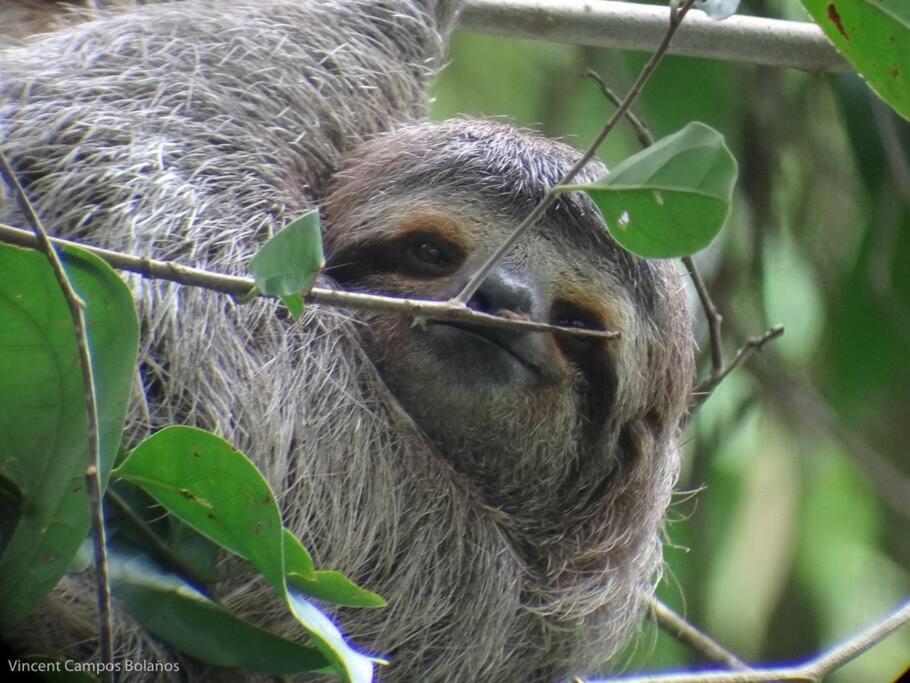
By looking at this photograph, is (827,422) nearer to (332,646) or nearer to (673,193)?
(673,193)

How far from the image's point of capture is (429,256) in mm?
3342

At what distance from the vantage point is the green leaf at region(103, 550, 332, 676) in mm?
2332

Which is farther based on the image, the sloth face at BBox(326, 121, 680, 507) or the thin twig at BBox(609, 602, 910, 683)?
the sloth face at BBox(326, 121, 680, 507)

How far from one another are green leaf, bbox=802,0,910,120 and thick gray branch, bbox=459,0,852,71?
79.8 inches

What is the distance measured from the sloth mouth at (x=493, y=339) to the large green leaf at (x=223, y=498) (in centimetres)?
106

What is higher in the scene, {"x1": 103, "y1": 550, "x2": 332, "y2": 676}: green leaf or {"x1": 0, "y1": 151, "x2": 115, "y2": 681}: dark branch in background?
{"x1": 0, "y1": 151, "x2": 115, "y2": 681}: dark branch in background

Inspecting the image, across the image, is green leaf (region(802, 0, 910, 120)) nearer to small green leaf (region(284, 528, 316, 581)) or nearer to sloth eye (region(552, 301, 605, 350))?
sloth eye (region(552, 301, 605, 350))

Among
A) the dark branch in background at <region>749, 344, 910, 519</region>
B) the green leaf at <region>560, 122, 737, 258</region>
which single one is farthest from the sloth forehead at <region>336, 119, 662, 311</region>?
the dark branch in background at <region>749, 344, 910, 519</region>

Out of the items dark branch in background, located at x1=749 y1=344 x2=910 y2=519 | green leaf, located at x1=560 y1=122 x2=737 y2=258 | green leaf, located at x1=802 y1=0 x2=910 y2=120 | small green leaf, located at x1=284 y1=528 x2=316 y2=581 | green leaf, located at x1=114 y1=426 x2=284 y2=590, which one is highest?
green leaf, located at x1=802 y1=0 x2=910 y2=120

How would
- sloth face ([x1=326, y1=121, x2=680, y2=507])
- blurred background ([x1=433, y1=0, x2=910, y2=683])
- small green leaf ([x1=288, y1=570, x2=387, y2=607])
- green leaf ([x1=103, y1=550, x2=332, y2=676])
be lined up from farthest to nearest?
blurred background ([x1=433, y1=0, x2=910, y2=683]) < sloth face ([x1=326, y1=121, x2=680, y2=507]) < green leaf ([x1=103, y1=550, x2=332, y2=676]) < small green leaf ([x1=288, y1=570, x2=387, y2=607])

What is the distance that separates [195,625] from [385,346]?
1.22m

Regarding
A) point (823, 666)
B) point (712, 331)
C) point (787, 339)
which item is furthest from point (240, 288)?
point (787, 339)

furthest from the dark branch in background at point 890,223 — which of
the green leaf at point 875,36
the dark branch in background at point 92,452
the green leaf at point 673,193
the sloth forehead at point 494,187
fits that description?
the dark branch in background at point 92,452

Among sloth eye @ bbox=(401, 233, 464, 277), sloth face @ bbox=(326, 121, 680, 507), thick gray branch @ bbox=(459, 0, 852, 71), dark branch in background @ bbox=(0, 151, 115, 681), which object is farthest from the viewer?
thick gray branch @ bbox=(459, 0, 852, 71)
